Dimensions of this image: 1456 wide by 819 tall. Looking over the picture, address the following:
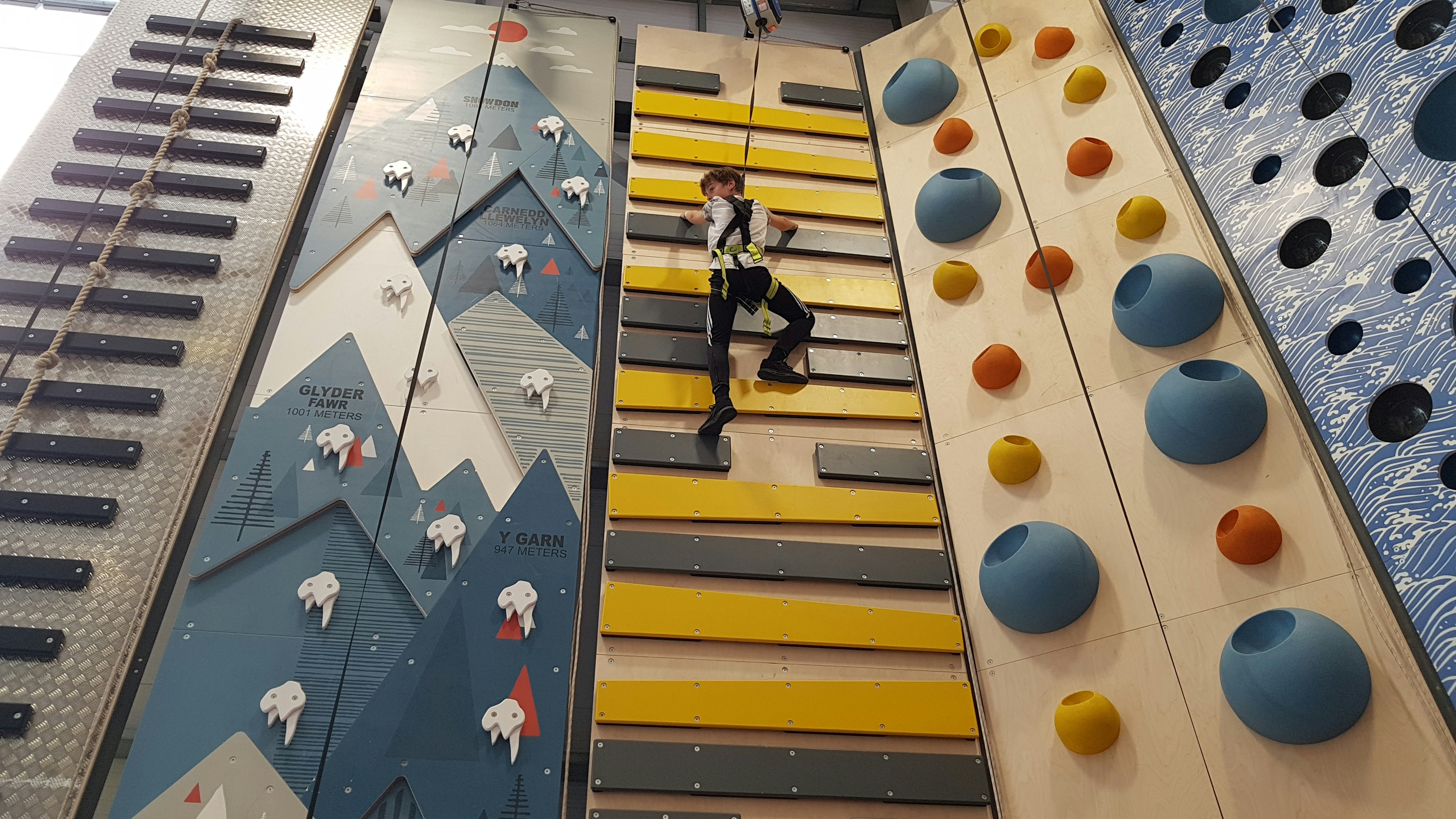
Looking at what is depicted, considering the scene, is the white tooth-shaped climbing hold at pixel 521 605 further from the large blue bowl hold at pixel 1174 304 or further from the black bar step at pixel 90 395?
the large blue bowl hold at pixel 1174 304

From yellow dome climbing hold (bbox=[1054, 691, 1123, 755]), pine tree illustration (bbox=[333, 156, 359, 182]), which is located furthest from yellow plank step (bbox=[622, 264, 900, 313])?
yellow dome climbing hold (bbox=[1054, 691, 1123, 755])

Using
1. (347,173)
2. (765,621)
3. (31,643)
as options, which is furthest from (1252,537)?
(347,173)

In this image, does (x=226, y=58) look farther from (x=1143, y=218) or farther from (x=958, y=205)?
(x=1143, y=218)

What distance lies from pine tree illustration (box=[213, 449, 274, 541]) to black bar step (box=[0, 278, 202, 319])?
91 centimetres

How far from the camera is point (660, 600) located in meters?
3.21

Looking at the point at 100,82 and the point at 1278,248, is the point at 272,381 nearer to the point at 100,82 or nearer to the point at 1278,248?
the point at 100,82

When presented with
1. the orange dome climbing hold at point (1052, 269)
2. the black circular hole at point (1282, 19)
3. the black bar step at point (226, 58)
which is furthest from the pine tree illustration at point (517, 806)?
the black circular hole at point (1282, 19)

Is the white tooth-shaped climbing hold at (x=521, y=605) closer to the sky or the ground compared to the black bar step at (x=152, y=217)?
closer to the ground

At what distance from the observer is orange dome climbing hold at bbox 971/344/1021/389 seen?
352 cm

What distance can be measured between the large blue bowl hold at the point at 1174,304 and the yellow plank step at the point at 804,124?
2.08 metres

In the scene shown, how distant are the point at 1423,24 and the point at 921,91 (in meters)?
2.14

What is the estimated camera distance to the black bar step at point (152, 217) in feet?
12.7

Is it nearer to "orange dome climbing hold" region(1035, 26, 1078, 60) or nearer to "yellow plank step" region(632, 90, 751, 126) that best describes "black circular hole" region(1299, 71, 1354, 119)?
"orange dome climbing hold" region(1035, 26, 1078, 60)

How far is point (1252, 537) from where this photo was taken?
268 centimetres
